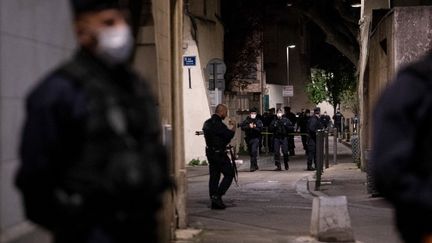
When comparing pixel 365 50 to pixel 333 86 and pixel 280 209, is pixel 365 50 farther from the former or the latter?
pixel 333 86

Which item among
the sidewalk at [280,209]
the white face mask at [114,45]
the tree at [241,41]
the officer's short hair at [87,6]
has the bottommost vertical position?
the sidewalk at [280,209]

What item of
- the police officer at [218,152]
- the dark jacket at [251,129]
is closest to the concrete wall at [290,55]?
the dark jacket at [251,129]

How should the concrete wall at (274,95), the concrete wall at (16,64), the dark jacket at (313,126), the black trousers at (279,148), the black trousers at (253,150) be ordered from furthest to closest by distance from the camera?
the concrete wall at (274,95) < the black trousers at (279,148) < the black trousers at (253,150) < the dark jacket at (313,126) < the concrete wall at (16,64)

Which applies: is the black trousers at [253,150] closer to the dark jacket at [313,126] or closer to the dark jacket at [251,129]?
the dark jacket at [251,129]

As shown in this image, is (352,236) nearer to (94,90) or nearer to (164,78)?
(164,78)

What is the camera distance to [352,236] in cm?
1084

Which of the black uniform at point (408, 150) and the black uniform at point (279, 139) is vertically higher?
the black uniform at point (408, 150)

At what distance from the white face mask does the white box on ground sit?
748 centimetres

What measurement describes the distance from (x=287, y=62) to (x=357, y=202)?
149 feet

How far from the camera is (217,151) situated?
1488 cm

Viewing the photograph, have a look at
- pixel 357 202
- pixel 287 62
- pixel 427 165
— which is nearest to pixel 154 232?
pixel 427 165

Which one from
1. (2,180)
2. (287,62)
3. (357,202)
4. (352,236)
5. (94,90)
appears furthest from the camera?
(287,62)

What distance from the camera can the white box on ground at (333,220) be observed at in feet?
35.4

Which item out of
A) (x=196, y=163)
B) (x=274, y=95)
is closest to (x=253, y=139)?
(x=196, y=163)
